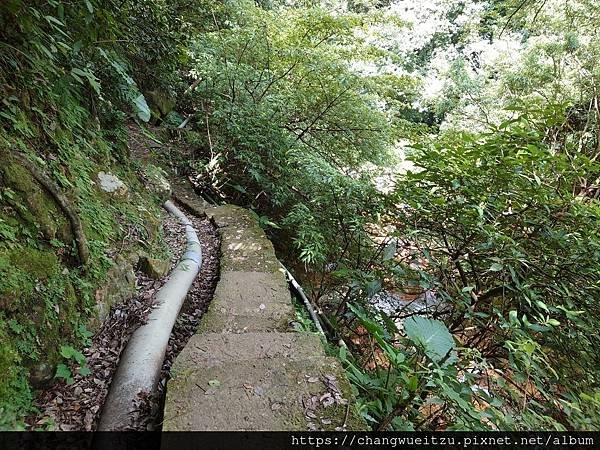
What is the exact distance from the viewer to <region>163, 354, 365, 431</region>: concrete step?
4.68 feet

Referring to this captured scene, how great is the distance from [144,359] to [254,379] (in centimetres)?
68

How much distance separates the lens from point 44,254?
1.74 metres

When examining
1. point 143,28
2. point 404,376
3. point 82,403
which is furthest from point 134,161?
point 404,376

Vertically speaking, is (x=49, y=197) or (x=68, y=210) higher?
(x=49, y=197)

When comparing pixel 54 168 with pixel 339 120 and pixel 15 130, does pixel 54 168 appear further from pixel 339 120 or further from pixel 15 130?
pixel 339 120

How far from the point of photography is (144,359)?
1840 millimetres

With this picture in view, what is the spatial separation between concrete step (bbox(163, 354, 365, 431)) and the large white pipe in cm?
25

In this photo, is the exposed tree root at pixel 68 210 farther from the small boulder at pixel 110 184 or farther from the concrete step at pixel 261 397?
the concrete step at pixel 261 397

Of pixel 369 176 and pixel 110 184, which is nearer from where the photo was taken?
pixel 110 184

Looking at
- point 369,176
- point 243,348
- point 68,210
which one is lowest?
point 243,348

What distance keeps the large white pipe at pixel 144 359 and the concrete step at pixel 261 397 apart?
0.80 ft

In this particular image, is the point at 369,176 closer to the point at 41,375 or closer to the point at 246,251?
the point at 246,251

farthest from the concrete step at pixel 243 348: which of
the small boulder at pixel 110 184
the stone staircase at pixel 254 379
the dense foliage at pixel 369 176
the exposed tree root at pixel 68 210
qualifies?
the small boulder at pixel 110 184

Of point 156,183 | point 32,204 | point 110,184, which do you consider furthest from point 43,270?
point 156,183
